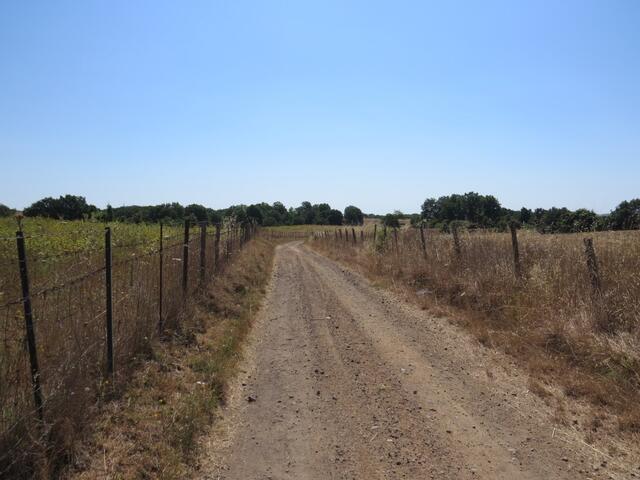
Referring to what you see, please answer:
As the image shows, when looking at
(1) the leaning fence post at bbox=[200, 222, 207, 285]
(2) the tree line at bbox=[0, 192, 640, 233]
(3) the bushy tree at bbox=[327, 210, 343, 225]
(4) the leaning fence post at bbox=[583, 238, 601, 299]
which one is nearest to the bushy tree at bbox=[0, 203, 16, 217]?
(2) the tree line at bbox=[0, 192, 640, 233]

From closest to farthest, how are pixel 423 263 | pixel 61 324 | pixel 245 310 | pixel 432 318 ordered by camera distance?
pixel 61 324
pixel 432 318
pixel 245 310
pixel 423 263

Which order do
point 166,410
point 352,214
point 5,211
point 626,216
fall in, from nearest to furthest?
point 166,410 < point 626,216 < point 5,211 < point 352,214

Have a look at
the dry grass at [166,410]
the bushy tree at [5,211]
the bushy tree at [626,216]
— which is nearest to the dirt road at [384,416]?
the dry grass at [166,410]

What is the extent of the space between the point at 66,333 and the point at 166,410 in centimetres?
130

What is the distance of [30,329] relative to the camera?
12.1 feet

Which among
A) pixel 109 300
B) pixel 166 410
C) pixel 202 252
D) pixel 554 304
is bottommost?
pixel 166 410

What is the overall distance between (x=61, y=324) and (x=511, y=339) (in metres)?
6.47

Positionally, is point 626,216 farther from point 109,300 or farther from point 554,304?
point 109,300

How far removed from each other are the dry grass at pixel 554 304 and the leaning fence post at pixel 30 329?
18.0ft

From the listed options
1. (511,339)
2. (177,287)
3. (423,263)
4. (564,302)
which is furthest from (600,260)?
(177,287)

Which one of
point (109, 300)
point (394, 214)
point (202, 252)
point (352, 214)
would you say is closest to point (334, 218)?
point (352, 214)

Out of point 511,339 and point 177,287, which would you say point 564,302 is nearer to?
point 511,339

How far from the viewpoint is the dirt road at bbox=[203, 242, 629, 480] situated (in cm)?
397

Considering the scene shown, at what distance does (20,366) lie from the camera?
146 inches
